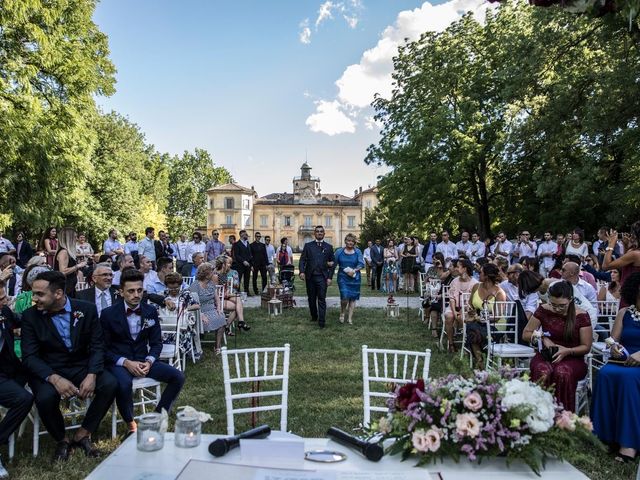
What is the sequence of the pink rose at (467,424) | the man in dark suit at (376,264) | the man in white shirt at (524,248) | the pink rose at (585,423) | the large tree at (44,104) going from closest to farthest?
the pink rose at (467,424)
the pink rose at (585,423)
the large tree at (44,104)
the man in white shirt at (524,248)
the man in dark suit at (376,264)

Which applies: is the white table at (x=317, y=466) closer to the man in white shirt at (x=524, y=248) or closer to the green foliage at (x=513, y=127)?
the man in white shirt at (x=524, y=248)

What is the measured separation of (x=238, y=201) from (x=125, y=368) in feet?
242

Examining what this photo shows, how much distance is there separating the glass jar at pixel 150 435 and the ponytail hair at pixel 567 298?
391 centimetres

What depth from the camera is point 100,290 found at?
6047mm

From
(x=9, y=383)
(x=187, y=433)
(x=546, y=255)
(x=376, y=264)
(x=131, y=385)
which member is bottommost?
(x=131, y=385)

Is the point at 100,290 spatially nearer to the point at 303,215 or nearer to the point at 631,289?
the point at 631,289

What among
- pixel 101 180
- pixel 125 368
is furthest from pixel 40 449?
pixel 101 180

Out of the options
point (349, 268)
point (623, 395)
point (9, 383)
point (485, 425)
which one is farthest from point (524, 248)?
point (9, 383)

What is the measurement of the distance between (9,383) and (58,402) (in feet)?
1.40

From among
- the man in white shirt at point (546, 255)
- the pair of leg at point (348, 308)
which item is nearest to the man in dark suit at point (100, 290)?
the pair of leg at point (348, 308)

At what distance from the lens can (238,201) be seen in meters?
77.1

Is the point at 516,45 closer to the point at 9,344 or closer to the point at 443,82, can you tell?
the point at 443,82

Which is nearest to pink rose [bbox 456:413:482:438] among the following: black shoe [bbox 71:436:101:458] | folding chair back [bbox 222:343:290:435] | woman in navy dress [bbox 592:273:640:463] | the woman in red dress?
folding chair back [bbox 222:343:290:435]

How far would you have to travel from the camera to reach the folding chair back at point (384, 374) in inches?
144
